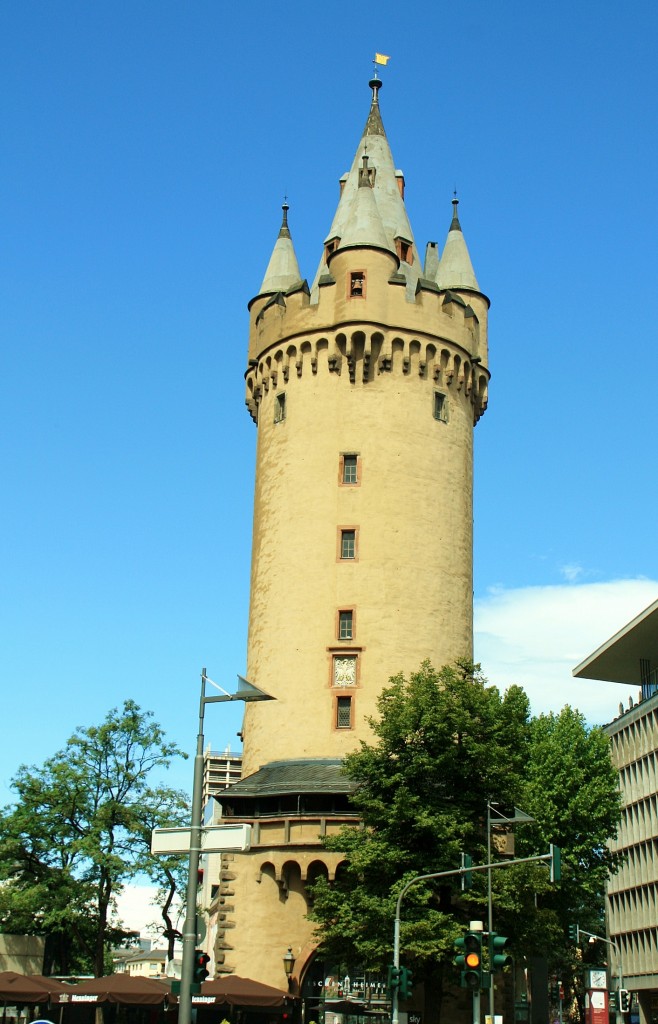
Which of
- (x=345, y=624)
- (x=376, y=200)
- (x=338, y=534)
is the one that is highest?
(x=376, y=200)

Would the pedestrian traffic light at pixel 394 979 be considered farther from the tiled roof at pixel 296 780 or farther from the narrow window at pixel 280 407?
the narrow window at pixel 280 407

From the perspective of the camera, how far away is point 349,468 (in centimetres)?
4512

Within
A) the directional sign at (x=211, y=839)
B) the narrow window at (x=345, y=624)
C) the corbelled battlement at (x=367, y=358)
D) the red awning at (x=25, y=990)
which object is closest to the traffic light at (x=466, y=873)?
the narrow window at (x=345, y=624)

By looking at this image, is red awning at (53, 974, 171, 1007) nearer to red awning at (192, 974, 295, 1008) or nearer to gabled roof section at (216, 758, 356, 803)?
red awning at (192, 974, 295, 1008)

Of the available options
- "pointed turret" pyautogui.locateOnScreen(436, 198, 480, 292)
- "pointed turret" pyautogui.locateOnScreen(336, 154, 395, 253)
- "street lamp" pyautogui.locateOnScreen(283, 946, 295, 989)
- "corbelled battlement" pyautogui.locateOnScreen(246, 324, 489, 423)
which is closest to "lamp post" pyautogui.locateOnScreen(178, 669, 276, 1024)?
"street lamp" pyautogui.locateOnScreen(283, 946, 295, 989)

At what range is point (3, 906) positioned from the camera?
42750mm

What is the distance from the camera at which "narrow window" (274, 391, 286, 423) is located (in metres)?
47.2

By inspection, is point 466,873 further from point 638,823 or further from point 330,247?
point 638,823

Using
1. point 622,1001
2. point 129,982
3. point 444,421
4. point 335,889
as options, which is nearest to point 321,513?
point 444,421

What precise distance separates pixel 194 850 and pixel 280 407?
93.9 feet

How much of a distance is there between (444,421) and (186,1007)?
30412 mm

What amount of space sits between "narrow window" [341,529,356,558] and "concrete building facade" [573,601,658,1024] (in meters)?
27.5

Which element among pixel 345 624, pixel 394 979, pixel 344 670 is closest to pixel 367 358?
pixel 345 624

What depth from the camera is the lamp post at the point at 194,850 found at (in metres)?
19.8
